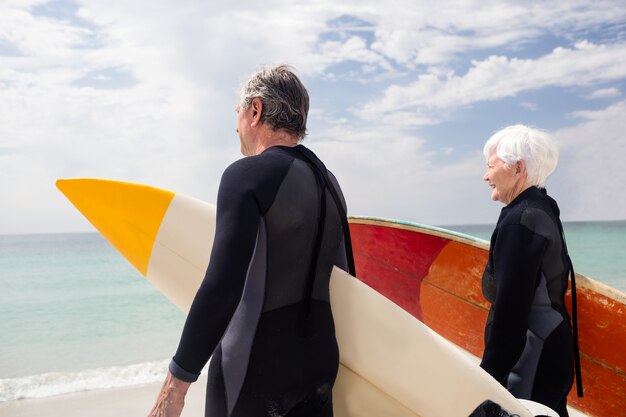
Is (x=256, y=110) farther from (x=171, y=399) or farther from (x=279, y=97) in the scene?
(x=171, y=399)

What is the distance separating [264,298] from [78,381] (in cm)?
524

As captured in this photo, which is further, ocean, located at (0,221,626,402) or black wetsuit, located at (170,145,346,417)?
ocean, located at (0,221,626,402)

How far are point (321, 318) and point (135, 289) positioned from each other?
A: 17752 mm

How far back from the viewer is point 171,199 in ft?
7.97

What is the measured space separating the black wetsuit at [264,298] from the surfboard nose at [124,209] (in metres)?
A: 1.17

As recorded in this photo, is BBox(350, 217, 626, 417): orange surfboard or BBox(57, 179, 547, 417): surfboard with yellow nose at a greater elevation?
BBox(57, 179, 547, 417): surfboard with yellow nose

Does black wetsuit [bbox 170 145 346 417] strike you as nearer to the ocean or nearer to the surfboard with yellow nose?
the surfboard with yellow nose

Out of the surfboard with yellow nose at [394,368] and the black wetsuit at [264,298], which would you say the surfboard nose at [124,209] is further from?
the black wetsuit at [264,298]

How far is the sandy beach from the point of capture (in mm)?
4246

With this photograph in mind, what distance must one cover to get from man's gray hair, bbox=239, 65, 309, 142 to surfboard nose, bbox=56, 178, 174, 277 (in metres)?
1.05

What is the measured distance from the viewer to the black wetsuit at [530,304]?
6.57ft

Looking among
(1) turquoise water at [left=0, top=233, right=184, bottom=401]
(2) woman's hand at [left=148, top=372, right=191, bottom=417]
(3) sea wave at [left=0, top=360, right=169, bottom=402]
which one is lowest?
(1) turquoise water at [left=0, top=233, right=184, bottom=401]

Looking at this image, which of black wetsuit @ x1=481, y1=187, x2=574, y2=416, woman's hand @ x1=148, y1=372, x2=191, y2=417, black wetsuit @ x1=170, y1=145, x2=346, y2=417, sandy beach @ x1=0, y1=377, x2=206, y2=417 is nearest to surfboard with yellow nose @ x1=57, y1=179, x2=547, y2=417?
black wetsuit @ x1=481, y1=187, x2=574, y2=416

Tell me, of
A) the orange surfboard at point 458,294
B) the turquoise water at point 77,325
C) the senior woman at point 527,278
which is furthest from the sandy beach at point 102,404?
the senior woman at point 527,278
